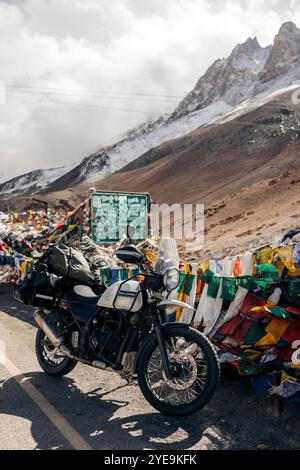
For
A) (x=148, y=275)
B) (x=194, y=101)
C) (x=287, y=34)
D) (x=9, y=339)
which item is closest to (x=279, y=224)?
(x=9, y=339)

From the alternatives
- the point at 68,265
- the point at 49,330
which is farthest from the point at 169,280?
the point at 49,330

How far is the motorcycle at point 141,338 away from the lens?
14.5ft

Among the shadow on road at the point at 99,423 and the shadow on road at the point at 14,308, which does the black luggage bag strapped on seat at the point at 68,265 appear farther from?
the shadow on road at the point at 14,308

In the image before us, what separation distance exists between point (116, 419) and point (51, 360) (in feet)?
5.03

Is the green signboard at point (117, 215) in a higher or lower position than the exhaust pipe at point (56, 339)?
higher

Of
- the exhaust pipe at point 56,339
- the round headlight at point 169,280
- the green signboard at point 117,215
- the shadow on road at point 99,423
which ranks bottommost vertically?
the shadow on road at point 99,423

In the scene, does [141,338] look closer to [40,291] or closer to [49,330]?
[49,330]

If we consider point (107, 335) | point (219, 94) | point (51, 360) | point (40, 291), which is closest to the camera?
point (107, 335)

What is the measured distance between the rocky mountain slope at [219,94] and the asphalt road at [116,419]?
10009cm

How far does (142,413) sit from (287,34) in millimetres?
138510

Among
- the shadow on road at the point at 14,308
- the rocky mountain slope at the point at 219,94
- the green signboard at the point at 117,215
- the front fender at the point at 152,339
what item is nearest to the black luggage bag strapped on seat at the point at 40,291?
the front fender at the point at 152,339

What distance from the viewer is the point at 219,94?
147m

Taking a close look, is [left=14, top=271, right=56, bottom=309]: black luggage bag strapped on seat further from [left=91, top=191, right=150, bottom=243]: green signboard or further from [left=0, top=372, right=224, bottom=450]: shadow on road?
[left=91, top=191, right=150, bottom=243]: green signboard

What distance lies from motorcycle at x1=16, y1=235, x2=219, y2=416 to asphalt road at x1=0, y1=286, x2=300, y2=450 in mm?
247
